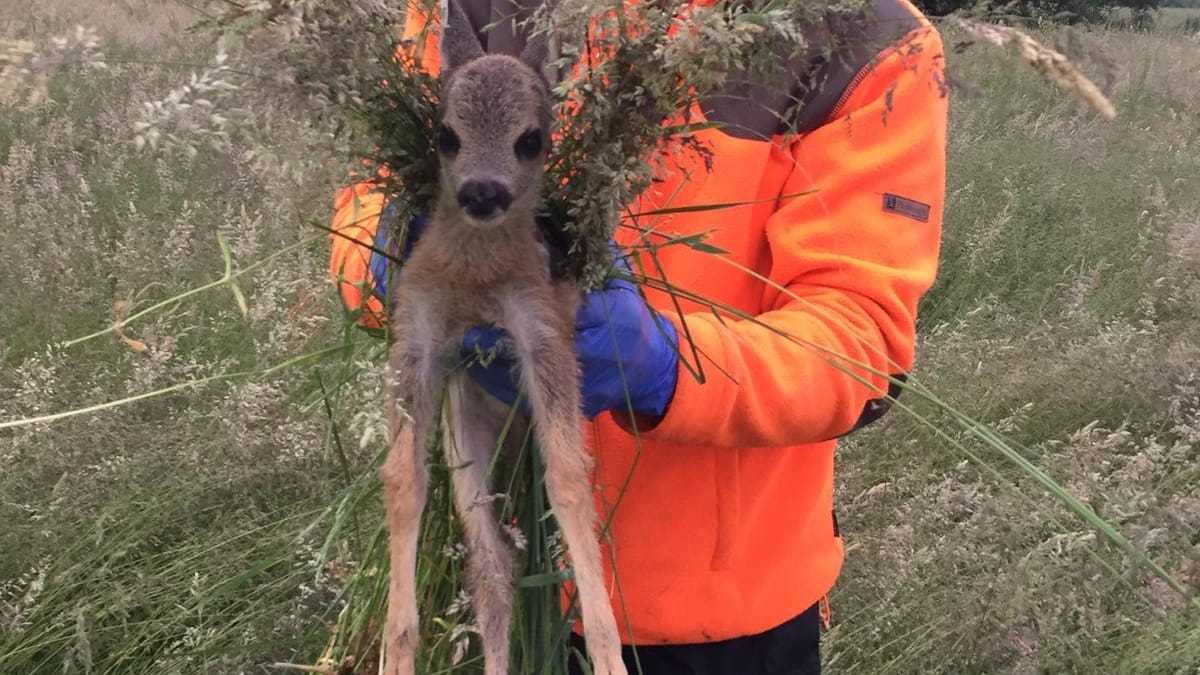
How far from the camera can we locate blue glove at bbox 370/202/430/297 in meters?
1.42

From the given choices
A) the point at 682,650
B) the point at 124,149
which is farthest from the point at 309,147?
the point at 124,149

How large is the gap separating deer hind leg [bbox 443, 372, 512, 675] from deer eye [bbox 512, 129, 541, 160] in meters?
0.38

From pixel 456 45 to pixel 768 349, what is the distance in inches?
28.3

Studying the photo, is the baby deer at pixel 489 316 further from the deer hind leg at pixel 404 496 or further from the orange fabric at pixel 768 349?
the orange fabric at pixel 768 349

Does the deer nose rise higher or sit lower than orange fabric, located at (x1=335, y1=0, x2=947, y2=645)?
higher

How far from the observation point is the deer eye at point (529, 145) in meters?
1.25

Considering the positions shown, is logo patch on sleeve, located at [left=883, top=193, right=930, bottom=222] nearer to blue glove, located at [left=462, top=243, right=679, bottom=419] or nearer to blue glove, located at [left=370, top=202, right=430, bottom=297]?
blue glove, located at [left=462, top=243, right=679, bottom=419]

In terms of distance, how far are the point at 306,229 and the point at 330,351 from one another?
0.20 meters

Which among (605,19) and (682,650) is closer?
(605,19)

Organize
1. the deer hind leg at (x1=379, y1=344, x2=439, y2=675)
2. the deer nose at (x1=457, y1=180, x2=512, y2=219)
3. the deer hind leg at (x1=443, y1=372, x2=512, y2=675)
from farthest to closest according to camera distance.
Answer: the deer hind leg at (x1=443, y1=372, x2=512, y2=675) < the deer hind leg at (x1=379, y1=344, x2=439, y2=675) < the deer nose at (x1=457, y1=180, x2=512, y2=219)

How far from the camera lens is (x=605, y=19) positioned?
1.07 m

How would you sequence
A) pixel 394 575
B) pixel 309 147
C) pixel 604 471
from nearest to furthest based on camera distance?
pixel 309 147 < pixel 394 575 < pixel 604 471

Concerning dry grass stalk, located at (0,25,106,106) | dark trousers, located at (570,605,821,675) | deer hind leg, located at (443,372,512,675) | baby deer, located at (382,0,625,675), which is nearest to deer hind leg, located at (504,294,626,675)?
baby deer, located at (382,0,625,675)

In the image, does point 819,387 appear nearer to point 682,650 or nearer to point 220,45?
point 682,650
